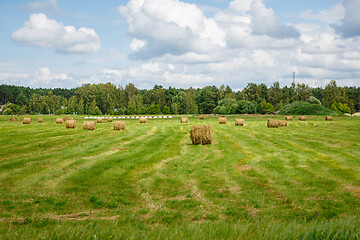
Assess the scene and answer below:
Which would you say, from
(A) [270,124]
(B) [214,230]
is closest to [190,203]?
(B) [214,230]

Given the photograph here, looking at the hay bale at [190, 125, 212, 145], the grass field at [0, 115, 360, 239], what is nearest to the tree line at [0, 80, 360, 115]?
the hay bale at [190, 125, 212, 145]

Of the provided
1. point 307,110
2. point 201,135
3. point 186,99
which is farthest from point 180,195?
point 186,99

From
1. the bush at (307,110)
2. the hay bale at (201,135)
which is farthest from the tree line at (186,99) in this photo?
the hay bale at (201,135)

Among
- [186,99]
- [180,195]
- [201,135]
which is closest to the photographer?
[180,195]

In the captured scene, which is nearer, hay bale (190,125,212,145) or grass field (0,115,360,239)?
grass field (0,115,360,239)

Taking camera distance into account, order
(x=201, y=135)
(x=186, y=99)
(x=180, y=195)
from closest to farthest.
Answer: (x=180, y=195) → (x=201, y=135) → (x=186, y=99)

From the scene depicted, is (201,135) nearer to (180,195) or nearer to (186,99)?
(180,195)

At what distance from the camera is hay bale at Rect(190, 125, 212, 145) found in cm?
2281

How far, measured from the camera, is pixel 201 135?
22859 mm

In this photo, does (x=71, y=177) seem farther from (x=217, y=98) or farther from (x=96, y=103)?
(x=96, y=103)

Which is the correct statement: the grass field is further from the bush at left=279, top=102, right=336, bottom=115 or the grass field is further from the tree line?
the tree line

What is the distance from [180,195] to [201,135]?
12369 mm

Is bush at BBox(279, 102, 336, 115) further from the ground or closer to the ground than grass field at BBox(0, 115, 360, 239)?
further from the ground

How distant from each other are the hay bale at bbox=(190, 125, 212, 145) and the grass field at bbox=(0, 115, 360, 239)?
374 centimetres
